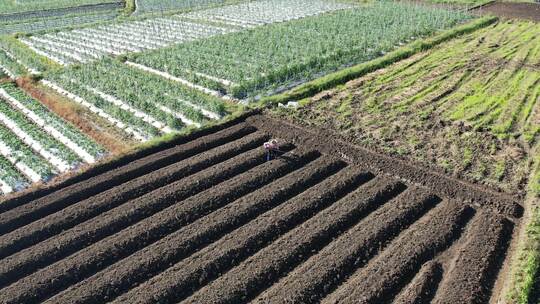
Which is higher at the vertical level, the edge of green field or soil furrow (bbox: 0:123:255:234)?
soil furrow (bbox: 0:123:255:234)

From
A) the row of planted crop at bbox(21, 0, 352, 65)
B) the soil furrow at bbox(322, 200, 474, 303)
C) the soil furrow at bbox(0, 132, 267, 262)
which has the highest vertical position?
the row of planted crop at bbox(21, 0, 352, 65)

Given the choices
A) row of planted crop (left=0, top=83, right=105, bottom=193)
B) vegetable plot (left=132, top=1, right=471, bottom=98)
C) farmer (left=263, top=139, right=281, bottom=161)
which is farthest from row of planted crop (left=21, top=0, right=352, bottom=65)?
farmer (left=263, top=139, right=281, bottom=161)

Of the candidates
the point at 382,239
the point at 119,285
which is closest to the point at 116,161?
the point at 119,285

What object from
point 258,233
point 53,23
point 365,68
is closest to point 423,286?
point 258,233

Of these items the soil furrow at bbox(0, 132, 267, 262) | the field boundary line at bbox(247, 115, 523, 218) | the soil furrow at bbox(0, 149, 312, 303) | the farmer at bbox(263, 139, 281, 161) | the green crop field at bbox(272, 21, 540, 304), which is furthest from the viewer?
the farmer at bbox(263, 139, 281, 161)

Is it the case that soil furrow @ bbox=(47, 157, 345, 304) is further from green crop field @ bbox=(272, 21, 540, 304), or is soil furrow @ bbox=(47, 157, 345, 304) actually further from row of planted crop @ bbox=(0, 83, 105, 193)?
row of planted crop @ bbox=(0, 83, 105, 193)

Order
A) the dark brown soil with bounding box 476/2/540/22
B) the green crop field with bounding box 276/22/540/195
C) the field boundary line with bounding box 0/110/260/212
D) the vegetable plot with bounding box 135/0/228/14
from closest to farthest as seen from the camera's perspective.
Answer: the field boundary line with bounding box 0/110/260/212
the green crop field with bounding box 276/22/540/195
the dark brown soil with bounding box 476/2/540/22
the vegetable plot with bounding box 135/0/228/14

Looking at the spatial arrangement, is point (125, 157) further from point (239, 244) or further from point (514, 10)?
point (514, 10)
